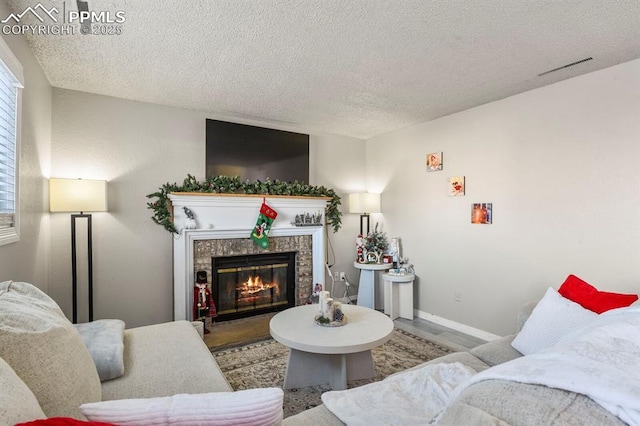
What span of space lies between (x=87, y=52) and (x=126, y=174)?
1158mm

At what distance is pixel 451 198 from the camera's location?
3.37m

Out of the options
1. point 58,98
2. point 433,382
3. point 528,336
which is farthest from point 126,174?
point 528,336

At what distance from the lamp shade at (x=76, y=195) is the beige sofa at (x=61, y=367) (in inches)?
55.6

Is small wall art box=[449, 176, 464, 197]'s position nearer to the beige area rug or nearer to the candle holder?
the beige area rug

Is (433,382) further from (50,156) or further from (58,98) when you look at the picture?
(58,98)

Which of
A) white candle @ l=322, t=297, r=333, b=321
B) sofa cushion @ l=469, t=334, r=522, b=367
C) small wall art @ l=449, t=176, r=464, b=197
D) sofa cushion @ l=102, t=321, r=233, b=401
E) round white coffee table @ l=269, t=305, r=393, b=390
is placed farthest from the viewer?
small wall art @ l=449, t=176, r=464, b=197

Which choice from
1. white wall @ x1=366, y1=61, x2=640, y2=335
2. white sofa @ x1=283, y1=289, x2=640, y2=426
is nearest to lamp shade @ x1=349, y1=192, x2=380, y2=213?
white wall @ x1=366, y1=61, x2=640, y2=335

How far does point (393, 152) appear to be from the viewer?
13.4 feet

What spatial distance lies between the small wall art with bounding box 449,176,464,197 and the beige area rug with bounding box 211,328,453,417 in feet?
5.07

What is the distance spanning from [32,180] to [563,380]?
120 inches

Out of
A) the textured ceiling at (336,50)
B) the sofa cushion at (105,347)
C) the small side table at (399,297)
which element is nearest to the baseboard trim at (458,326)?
the small side table at (399,297)

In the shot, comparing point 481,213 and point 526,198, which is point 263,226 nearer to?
point 481,213

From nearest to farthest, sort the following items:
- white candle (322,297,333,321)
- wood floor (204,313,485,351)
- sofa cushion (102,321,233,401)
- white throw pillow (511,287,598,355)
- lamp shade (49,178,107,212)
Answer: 1. sofa cushion (102,321,233,401)
2. white throw pillow (511,287,598,355)
3. white candle (322,297,333,321)
4. lamp shade (49,178,107,212)
5. wood floor (204,313,485,351)

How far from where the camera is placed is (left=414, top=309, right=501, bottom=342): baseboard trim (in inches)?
119
